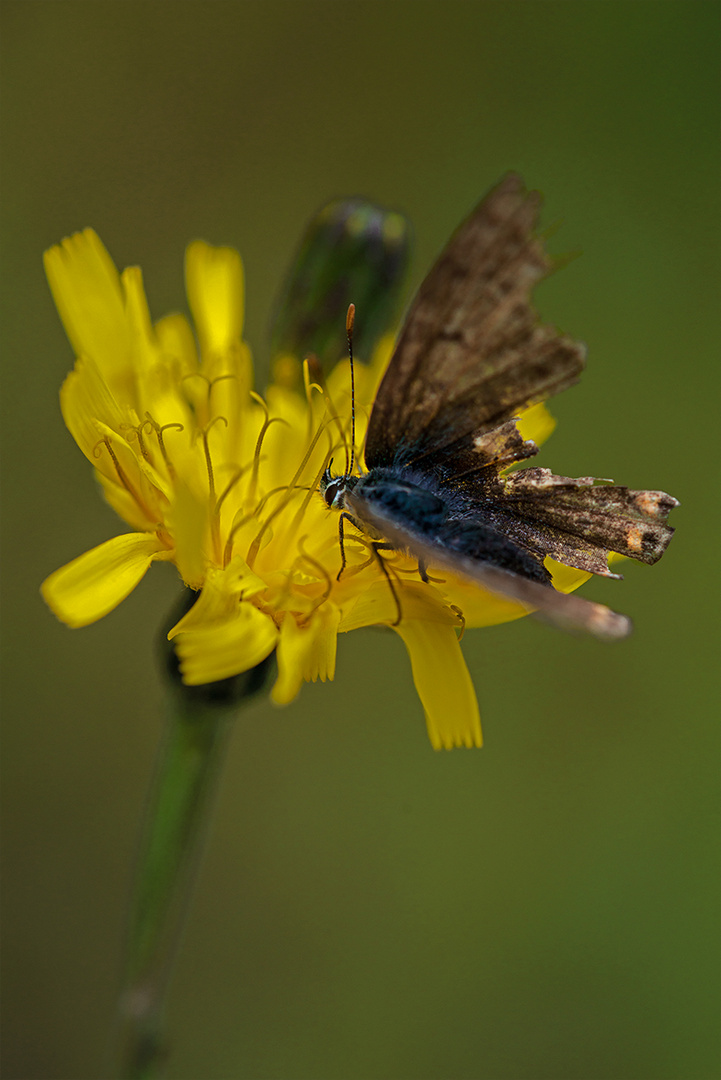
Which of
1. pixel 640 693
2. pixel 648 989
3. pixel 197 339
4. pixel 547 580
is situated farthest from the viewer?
pixel 640 693

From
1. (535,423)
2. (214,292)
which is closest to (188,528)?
(535,423)

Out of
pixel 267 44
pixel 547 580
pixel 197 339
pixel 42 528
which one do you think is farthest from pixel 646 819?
pixel 267 44

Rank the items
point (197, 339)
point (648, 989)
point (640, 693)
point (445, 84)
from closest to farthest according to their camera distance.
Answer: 1. point (197, 339)
2. point (648, 989)
3. point (640, 693)
4. point (445, 84)

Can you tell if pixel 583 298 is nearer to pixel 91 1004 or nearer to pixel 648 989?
pixel 648 989

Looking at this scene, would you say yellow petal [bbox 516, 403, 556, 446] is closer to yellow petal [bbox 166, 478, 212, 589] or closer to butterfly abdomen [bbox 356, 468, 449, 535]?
butterfly abdomen [bbox 356, 468, 449, 535]

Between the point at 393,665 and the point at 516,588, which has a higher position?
the point at 516,588

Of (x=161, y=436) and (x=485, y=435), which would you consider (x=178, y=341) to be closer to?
(x=161, y=436)

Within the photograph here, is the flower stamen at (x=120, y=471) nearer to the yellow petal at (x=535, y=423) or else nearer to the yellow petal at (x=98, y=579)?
the yellow petal at (x=98, y=579)
